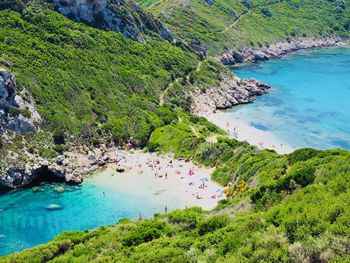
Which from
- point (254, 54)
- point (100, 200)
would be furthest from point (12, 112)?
point (254, 54)

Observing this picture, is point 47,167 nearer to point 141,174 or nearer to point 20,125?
point 20,125

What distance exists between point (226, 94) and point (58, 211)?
232 feet

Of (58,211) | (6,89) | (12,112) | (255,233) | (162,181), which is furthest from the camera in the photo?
(12,112)

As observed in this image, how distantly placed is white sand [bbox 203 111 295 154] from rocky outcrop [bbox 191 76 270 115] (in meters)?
4.29

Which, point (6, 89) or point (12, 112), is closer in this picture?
point (6, 89)

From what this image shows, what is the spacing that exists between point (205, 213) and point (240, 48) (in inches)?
5682

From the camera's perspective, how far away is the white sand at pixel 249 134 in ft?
295

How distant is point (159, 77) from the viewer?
111m

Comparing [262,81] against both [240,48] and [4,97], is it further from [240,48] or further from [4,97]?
[4,97]

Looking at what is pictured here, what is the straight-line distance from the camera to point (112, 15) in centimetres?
11825

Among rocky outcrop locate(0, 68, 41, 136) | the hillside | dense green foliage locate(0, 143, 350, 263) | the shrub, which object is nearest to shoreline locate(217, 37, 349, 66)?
Result: the hillside

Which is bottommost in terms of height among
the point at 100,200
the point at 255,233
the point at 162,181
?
the point at 100,200

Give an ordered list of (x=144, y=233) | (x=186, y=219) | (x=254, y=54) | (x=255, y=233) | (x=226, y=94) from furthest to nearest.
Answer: (x=254, y=54) < (x=226, y=94) < (x=186, y=219) < (x=144, y=233) < (x=255, y=233)

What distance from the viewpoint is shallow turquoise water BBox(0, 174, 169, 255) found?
56534 millimetres
